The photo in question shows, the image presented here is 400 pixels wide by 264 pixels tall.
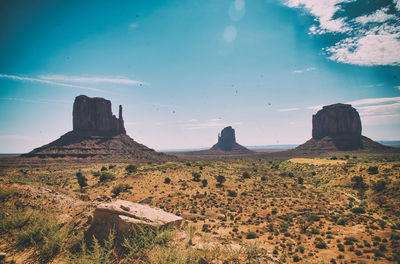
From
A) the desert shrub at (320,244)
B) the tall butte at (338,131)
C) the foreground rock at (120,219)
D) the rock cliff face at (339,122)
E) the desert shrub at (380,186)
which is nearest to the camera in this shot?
the foreground rock at (120,219)

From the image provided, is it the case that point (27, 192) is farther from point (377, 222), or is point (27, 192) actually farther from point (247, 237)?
point (377, 222)

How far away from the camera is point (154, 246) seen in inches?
340

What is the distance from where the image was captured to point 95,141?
113 metres

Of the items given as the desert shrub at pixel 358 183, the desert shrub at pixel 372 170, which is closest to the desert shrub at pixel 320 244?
the desert shrub at pixel 358 183

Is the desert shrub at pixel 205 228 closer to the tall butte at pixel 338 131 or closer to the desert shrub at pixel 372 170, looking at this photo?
the desert shrub at pixel 372 170

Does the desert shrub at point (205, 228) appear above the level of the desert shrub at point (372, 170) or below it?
below

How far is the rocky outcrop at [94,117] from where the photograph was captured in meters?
123

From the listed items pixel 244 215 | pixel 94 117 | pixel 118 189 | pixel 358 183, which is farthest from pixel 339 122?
pixel 94 117

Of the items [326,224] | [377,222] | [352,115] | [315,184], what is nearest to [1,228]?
[326,224]

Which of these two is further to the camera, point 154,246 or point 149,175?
point 149,175

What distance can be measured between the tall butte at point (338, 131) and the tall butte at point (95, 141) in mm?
120952

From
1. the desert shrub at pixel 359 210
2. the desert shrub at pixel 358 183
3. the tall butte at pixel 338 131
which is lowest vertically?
the desert shrub at pixel 359 210

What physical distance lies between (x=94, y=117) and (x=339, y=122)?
19028 centimetres

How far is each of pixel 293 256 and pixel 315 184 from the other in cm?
3518
